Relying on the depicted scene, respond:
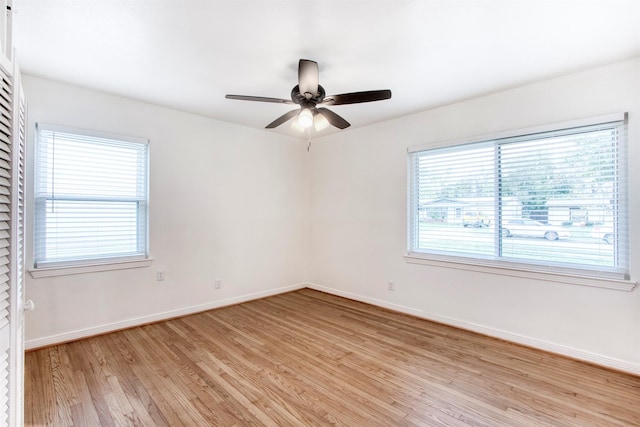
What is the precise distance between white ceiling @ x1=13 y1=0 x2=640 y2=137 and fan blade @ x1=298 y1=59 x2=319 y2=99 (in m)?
0.15

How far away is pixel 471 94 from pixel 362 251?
2.39 m

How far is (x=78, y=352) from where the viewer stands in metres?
2.80

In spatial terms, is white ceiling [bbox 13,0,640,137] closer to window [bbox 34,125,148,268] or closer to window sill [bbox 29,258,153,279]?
window [bbox 34,125,148,268]

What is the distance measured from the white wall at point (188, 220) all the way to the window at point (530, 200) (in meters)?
2.09

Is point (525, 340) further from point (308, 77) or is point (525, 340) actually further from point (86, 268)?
point (86, 268)

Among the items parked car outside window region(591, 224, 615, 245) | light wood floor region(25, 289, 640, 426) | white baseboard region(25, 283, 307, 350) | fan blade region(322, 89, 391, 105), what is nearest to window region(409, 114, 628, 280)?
parked car outside window region(591, 224, 615, 245)

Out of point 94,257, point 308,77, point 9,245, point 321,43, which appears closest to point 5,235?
point 9,245

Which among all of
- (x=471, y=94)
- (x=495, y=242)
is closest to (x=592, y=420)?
(x=495, y=242)

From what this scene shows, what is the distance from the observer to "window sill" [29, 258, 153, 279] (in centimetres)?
288

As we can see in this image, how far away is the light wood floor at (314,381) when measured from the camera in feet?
6.40

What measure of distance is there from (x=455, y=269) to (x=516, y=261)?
0.61m

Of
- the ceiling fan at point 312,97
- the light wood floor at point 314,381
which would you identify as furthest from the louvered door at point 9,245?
the ceiling fan at point 312,97

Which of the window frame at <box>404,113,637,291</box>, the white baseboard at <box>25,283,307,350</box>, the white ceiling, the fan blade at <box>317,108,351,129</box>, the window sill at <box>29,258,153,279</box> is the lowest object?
the white baseboard at <box>25,283,307,350</box>

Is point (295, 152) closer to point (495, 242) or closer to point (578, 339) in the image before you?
point (495, 242)
